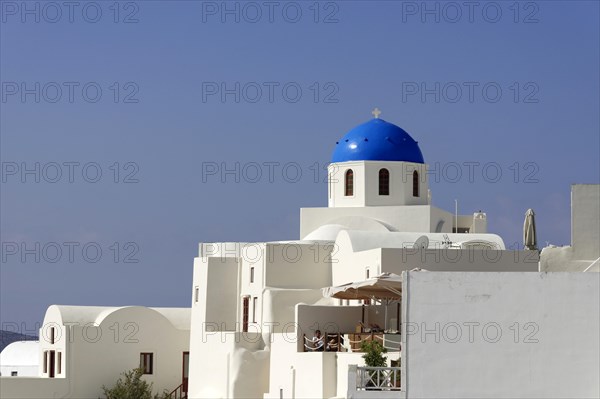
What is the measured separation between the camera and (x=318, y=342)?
39.6m

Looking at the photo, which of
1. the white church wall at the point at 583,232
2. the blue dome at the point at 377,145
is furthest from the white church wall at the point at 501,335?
the blue dome at the point at 377,145

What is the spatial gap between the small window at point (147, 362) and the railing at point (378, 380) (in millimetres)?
22135

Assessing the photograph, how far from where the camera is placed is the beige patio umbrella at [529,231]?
39.2 m

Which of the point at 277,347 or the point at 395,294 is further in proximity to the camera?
the point at 277,347

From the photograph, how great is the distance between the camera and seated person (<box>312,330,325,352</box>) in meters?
39.3

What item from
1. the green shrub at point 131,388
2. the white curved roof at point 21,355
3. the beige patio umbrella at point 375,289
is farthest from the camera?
the white curved roof at point 21,355

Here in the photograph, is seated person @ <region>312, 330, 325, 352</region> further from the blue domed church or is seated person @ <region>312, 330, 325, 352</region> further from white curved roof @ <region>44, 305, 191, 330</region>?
white curved roof @ <region>44, 305, 191, 330</region>

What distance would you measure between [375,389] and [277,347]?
45.9 feet

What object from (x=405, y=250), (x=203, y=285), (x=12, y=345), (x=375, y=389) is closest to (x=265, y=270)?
(x=203, y=285)

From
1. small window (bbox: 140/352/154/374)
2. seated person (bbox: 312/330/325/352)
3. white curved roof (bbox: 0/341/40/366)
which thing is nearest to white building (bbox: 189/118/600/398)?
seated person (bbox: 312/330/325/352)

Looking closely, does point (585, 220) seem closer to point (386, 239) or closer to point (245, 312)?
point (386, 239)

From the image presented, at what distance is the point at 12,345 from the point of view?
64500mm

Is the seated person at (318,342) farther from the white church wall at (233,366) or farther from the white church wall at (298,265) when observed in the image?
the white church wall at (298,265)

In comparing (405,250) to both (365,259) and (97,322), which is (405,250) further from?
(97,322)
